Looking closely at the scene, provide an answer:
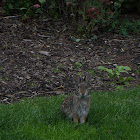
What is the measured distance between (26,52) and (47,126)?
143 inches

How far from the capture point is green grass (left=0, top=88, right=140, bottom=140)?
4.34 meters

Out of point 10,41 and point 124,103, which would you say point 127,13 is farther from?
point 124,103

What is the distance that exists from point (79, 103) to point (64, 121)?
409mm

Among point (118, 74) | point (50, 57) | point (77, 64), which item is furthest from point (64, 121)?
point (50, 57)

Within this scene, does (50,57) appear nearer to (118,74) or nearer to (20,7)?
(118,74)

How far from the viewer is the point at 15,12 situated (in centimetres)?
1020

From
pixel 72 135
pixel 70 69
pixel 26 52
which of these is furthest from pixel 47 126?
pixel 26 52

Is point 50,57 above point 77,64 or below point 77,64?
above

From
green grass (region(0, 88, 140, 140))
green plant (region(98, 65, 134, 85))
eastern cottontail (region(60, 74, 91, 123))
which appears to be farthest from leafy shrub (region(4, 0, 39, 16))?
eastern cottontail (region(60, 74, 91, 123))

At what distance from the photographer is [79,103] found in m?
4.78

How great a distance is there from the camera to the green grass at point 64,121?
4340 mm

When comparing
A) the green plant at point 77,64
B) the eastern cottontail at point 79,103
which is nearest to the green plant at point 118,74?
the green plant at point 77,64

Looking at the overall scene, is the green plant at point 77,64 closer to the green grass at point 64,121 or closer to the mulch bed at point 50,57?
the mulch bed at point 50,57

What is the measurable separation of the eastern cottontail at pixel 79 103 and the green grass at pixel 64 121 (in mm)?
131
